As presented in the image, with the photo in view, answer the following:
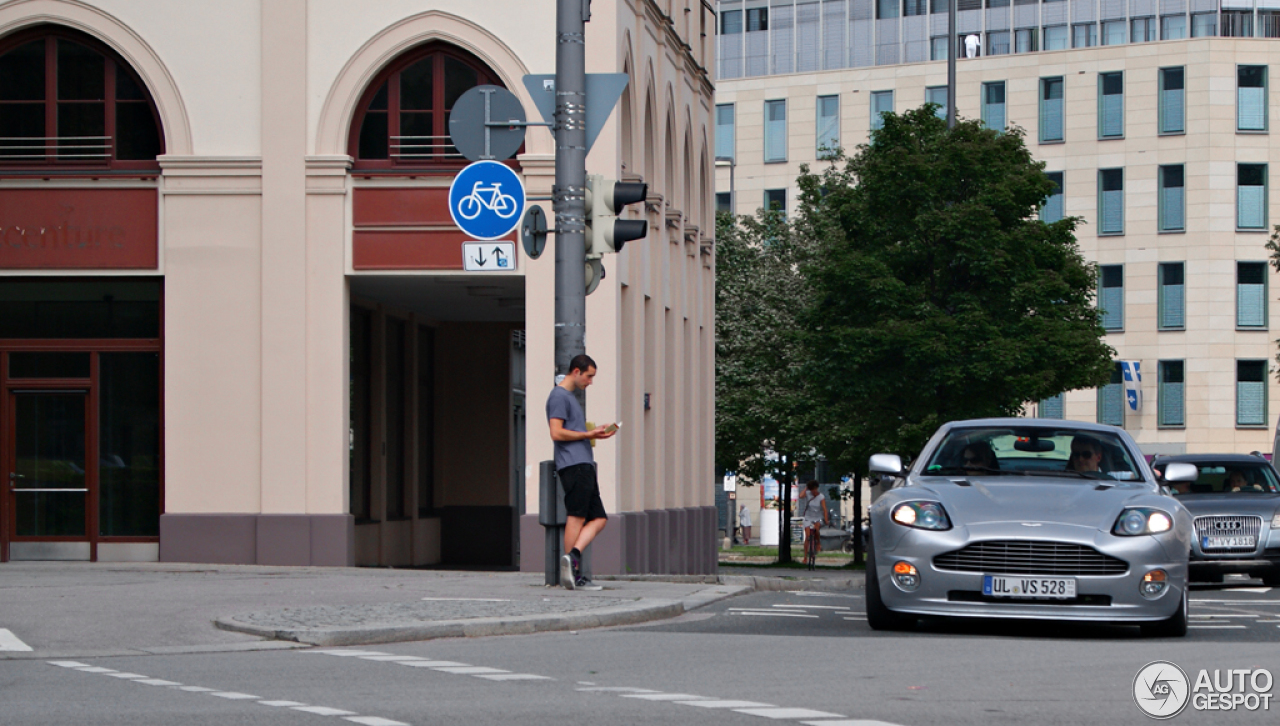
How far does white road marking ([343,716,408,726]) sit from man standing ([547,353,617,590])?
268 inches

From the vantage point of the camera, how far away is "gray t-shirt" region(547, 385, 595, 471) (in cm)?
1431

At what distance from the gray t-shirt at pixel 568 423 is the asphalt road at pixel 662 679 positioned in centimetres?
243

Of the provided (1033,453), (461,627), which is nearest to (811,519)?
(1033,453)

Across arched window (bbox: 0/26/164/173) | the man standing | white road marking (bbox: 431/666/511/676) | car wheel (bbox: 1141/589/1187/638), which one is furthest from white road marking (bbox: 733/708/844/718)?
arched window (bbox: 0/26/164/173)

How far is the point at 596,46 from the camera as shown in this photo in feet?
70.7

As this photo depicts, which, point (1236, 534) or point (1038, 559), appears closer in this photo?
point (1038, 559)

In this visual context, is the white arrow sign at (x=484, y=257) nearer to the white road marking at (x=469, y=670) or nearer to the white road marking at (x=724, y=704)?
the white road marking at (x=469, y=670)

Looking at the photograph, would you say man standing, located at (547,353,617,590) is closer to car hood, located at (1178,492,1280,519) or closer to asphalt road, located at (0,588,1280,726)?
asphalt road, located at (0,588,1280,726)

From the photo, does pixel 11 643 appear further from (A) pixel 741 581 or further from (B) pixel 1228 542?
(B) pixel 1228 542

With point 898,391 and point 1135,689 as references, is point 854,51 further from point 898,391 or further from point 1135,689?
point 1135,689

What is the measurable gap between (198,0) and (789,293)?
26584 millimetres

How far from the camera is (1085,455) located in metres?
12.6

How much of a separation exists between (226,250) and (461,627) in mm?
10274

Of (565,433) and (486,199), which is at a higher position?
(486,199)
